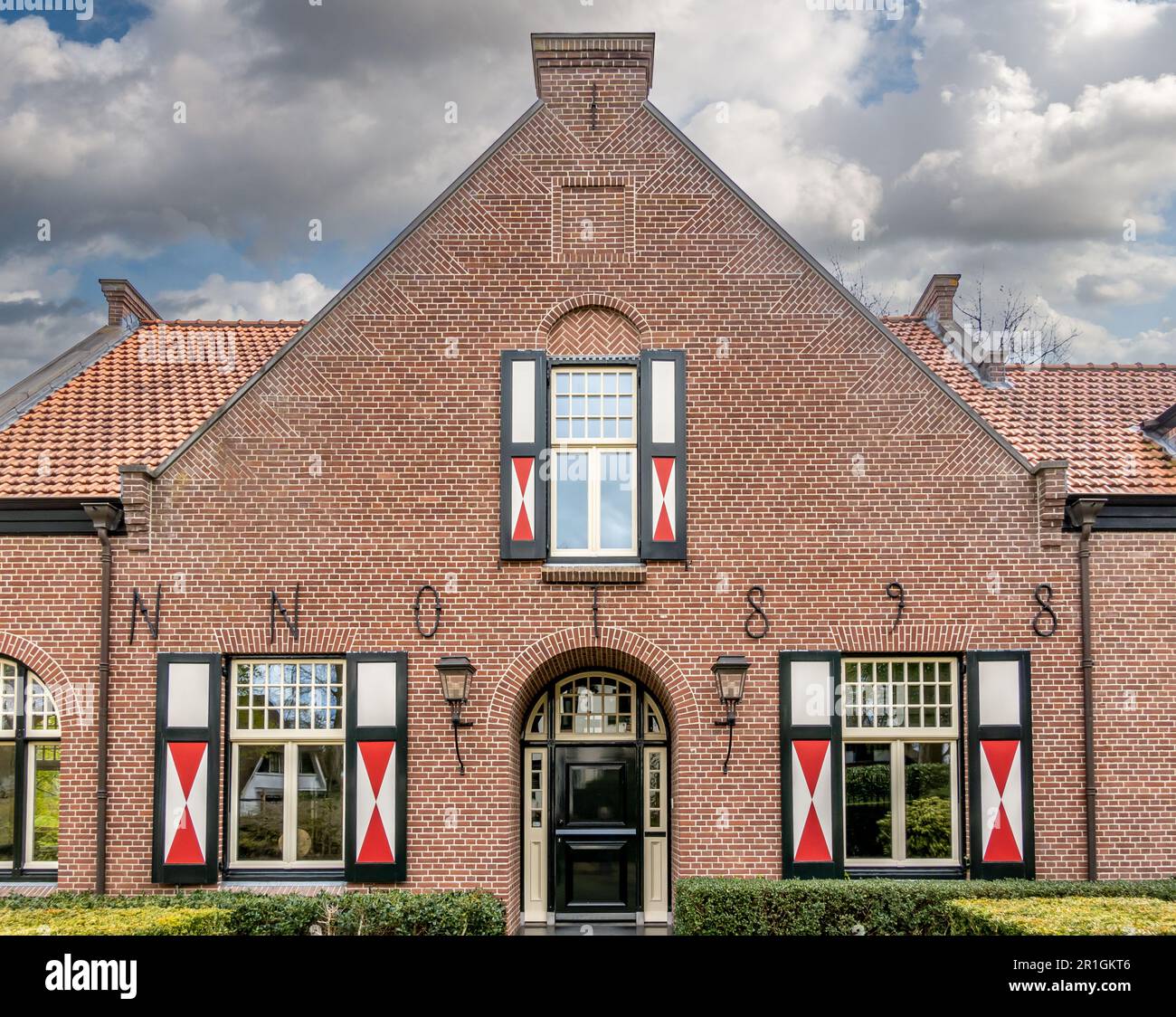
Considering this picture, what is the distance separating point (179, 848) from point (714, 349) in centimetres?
762

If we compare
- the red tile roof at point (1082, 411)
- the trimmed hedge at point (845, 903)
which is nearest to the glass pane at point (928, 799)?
the trimmed hedge at point (845, 903)

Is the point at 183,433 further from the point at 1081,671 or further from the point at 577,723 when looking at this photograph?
the point at 1081,671

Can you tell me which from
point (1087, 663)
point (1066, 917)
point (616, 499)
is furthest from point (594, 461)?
point (1066, 917)

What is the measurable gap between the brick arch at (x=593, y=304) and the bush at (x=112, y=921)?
21.0ft

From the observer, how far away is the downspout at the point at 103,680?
35.0 feet

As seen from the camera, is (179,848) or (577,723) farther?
(577,723)

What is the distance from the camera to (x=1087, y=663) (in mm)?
10875

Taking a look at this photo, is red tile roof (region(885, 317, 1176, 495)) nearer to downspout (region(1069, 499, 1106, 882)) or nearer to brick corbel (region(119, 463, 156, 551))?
downspout (region(1069, 499, 1106, 882))

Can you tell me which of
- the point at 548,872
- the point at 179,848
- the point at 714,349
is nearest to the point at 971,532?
the point at 714,349

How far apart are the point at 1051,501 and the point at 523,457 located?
5570 mm

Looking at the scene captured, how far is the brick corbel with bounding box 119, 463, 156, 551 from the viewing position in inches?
428

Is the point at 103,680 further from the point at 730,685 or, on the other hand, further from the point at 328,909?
the point at 730,685

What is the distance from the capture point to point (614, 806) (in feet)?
38.0

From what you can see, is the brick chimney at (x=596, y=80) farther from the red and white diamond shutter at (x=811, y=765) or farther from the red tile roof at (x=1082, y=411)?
the red and white diamond shutter at (x=811, y=765)
